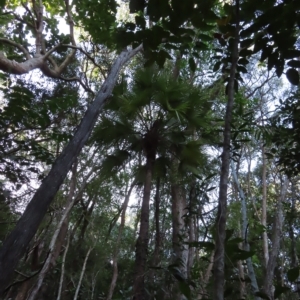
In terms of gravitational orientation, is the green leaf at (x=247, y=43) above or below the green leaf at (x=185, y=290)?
above

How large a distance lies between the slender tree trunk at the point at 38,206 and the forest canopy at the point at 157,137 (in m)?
0.01

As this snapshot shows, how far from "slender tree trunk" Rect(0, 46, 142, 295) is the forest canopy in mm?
11

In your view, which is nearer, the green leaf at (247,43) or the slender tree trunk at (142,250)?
the green leaf at (247,43)

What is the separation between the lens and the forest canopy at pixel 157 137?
1408mm

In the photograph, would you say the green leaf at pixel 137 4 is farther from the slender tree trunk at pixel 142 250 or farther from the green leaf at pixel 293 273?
the slender tree trunk at pixel 142 250

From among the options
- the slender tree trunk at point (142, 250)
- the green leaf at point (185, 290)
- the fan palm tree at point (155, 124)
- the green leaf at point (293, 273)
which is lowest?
the green leaf at point (185, 290)

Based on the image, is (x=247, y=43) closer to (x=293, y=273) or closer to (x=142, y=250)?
(x=293, y=273)

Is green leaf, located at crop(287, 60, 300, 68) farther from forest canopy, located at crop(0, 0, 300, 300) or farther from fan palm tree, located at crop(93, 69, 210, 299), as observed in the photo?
fan palm tree, located at crop(93, 69, 210, 299)

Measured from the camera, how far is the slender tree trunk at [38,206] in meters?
2.43

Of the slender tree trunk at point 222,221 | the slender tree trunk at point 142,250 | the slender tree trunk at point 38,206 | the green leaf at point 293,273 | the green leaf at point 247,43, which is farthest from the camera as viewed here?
the slender tree trunk at point 142,250

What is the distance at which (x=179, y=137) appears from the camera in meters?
4.22

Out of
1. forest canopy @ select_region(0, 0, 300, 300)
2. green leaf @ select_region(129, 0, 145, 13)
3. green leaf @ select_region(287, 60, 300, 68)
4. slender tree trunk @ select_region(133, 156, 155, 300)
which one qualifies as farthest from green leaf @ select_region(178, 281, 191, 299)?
slender tree trunk @ select_region(133, 156, 155, 300)

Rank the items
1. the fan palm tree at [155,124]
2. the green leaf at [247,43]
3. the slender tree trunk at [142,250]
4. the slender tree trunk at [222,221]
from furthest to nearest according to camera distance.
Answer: the fan palm tree at [155,124] → the slender tree trunk at [142,250] → the green leaf at [247,43] → the slender tree trunk at [222,221]

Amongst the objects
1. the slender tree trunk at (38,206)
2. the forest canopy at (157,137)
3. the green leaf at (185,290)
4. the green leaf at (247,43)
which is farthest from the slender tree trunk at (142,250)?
the green leaf at (247,43)
